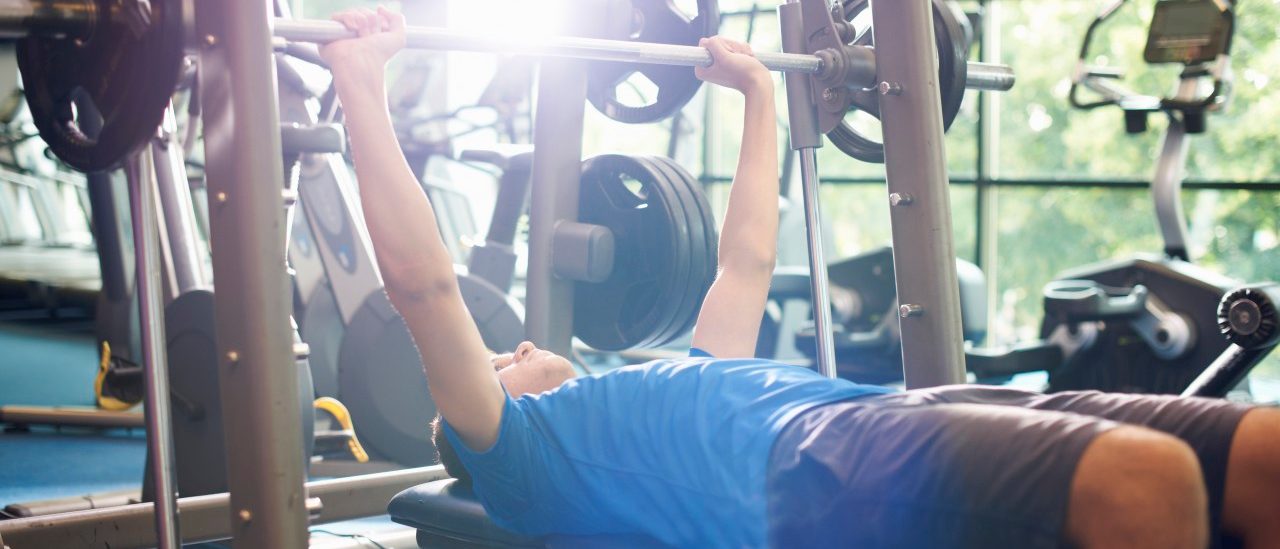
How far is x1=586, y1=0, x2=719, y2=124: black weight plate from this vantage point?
90.3 inches

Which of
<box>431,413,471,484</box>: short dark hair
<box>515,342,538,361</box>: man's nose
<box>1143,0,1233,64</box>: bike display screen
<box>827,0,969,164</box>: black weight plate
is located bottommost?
<box>431,413,471,484</box>: short dark hair

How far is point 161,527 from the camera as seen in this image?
4.82 feet

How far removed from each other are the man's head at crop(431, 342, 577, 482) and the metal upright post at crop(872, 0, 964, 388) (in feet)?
1.99

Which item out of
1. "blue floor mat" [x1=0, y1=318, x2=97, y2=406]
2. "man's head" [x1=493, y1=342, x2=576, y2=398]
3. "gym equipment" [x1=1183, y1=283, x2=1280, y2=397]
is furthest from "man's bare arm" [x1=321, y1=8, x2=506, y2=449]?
"blue floor mat" [x1=0, y1=318, x2=97, y2=406]

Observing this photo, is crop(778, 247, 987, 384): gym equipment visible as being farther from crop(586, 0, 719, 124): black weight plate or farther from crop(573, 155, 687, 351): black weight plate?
crop(586, 0, 719, 124): black weight plate

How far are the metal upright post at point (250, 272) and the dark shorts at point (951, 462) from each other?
0.58 m

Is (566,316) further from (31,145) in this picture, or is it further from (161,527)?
(31,145)

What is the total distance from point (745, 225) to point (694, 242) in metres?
0.43

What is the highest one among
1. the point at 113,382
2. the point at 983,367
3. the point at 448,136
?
the point at 448,136

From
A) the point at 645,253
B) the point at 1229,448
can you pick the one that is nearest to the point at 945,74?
the point at 645,253

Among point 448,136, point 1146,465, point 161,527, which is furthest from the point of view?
point 448,136

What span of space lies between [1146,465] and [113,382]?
274cm

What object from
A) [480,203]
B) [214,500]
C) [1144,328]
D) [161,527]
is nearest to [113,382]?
[214,500]

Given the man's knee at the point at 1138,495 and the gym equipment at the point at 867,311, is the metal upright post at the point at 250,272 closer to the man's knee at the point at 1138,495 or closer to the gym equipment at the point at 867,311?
the man's knee at the point at 1138,495
